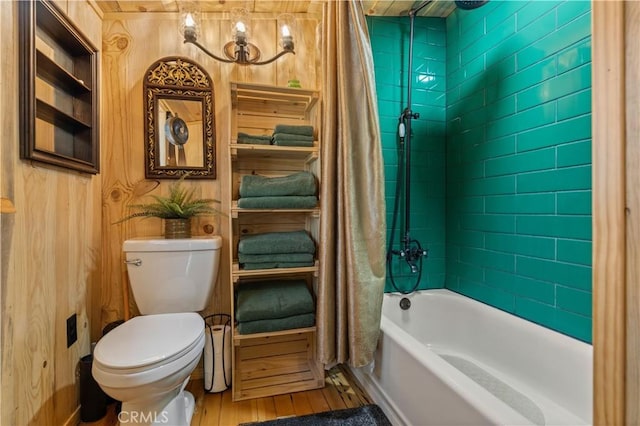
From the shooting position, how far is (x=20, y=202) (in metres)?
1.06

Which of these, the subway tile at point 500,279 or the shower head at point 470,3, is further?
the subway tile at point 500,279

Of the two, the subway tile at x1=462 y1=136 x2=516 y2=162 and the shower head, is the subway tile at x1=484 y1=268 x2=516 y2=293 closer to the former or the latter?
the subway tile at x1=462 y1=136 x2=516 y2=162

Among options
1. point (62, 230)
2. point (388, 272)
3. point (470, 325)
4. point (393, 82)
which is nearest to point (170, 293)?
point (62, 230)

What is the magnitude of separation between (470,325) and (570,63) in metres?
1.38

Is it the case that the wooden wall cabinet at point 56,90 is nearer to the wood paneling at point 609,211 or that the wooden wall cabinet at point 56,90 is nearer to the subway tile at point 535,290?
the wood paneling at point 609,211

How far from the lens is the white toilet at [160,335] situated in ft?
3.43

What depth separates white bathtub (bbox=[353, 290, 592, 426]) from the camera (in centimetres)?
93

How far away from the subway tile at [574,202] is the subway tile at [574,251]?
126 millimetres

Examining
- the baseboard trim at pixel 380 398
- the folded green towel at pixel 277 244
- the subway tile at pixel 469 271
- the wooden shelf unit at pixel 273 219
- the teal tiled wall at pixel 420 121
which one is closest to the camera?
the baseboard trim at pixel 380 398

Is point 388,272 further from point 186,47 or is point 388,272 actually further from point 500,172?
point 186,47

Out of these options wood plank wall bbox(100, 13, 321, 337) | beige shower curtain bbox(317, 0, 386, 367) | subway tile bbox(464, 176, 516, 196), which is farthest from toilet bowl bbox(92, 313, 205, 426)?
subway tile bbox(464, 176, 516, 196)

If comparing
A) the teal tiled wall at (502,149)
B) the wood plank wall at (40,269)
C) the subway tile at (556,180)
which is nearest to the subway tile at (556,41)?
the teal tiled wall at (502,149)

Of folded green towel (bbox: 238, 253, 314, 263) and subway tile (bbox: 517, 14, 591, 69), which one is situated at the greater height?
subway tile (bbox: 517, 14, 591, 69)

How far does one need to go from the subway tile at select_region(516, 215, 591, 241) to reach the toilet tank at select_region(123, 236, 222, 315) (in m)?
1.60
